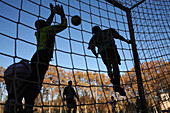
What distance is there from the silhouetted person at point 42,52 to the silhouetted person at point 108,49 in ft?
2.25

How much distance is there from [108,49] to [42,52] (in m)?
1.09

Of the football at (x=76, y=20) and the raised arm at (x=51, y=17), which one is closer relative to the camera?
the raised arm at (x=51, y=17)

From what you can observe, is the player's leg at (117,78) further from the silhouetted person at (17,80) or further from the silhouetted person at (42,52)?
the silhouetted person at (17,80)

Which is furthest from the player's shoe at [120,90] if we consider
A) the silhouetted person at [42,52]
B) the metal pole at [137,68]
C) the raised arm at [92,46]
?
the silhouetted person at [42,52]

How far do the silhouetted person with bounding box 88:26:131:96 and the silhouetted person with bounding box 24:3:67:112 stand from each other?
2.25 feet

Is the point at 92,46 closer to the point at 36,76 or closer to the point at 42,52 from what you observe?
the point at 42,52

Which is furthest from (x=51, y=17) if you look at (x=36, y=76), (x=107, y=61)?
(x=107, y=61)

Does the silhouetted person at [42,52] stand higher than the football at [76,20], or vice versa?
the football at [76,20]

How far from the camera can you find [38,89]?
1.59 metres

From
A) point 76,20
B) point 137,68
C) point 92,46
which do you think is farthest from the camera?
point 137,68

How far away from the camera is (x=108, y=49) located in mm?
2406

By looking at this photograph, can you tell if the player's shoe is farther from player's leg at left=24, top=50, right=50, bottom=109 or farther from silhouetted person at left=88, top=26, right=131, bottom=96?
player's leg at left=24, top=50, right=50, bottom=109

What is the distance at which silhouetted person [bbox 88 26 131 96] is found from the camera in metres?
2.33

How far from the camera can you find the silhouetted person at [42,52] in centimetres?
153
